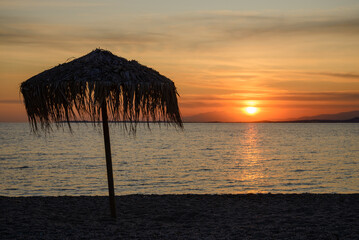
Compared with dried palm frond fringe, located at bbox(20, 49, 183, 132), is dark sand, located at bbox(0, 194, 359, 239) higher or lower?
lower

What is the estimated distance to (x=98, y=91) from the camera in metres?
6.62

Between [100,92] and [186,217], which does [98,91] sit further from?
[186,217]

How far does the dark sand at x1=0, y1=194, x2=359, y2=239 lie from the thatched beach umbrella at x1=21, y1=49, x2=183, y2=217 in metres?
1.58

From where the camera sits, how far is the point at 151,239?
6.55 meters

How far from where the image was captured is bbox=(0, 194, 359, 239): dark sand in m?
6.88

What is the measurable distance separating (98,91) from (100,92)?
0.06m

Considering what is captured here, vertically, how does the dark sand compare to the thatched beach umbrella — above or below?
below

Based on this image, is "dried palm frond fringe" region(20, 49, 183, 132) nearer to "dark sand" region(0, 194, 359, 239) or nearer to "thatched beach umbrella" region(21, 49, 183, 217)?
"thatched beach umbrella" region(21, 49, 183, 217)

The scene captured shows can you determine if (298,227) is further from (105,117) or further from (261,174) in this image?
(261,174)

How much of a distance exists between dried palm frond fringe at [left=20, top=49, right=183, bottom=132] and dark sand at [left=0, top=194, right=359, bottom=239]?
2.13 meters

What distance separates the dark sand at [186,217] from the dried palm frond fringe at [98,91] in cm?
213

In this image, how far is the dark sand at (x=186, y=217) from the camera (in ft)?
22.6

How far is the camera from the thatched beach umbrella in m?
6.73

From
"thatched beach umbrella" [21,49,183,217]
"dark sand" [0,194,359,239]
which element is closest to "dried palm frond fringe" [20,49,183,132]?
"thatched beach umbrella" [21,49,183,217]
